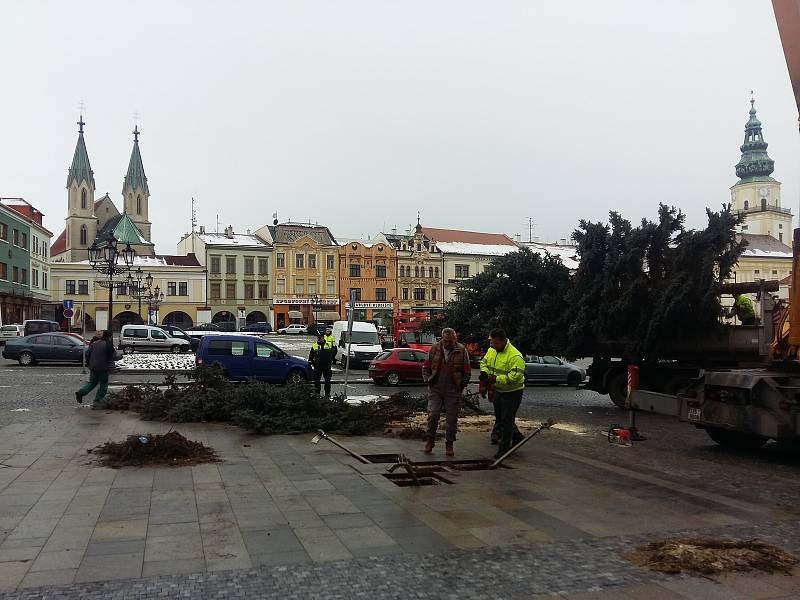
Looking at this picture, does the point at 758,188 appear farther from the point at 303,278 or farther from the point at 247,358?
the point at 247,358

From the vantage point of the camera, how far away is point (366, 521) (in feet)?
19.8

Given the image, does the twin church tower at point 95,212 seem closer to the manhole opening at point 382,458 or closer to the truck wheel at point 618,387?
the truck wheel at point 618,387

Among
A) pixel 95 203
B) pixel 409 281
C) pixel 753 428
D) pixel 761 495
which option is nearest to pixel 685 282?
pixel 753 428

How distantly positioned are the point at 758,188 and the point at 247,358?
93893 mm

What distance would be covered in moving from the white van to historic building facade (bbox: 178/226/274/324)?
4717 centimetres

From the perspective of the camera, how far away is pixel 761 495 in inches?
302

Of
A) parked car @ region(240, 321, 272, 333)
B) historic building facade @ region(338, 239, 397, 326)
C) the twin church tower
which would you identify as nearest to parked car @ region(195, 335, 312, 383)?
parked car @ region(240, 321, 272, 333)

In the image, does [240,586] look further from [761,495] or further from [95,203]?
[95,203]

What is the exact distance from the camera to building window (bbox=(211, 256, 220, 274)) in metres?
78.0

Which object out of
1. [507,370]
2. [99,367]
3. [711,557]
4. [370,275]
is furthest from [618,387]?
[370,275]

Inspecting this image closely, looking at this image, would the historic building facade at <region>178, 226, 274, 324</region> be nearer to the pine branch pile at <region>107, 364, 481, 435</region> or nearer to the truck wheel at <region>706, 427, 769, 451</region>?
the pine branch pile at <region>107, 364, 481, 435</region>

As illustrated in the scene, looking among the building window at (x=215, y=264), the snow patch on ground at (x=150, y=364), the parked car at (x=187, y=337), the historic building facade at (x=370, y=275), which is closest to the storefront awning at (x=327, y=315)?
the historic building facade at (x=370, y=275)

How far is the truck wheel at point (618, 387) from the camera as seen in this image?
1717 cm

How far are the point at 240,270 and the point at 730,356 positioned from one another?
6817 cm
